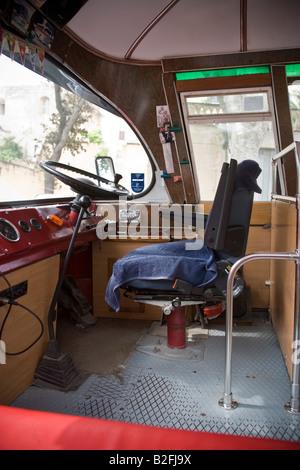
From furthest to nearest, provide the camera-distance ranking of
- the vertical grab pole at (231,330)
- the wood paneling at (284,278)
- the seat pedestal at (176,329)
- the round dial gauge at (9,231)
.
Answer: the seat pedestal at (176,329) < the wood paneling at (284,278) < the round dial gauge at (9,231) < the vertical grab pole at (231,330)

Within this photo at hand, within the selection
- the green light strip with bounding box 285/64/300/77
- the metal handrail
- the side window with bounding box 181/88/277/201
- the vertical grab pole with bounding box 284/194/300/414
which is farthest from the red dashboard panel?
the green light strip with bounding box 285/64/300/77

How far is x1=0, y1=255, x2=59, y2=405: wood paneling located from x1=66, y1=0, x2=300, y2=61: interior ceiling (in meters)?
1.73

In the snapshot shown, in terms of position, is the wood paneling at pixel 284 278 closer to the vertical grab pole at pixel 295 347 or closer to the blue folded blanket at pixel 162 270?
the vertical grab pole at pixel 295 347

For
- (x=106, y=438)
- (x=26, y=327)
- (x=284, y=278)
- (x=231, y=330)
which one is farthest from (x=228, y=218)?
(x=106, y=438)

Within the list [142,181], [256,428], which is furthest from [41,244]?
[142,181]

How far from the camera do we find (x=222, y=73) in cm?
307

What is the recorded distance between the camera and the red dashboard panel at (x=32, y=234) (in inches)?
62.1

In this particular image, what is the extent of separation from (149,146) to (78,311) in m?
1.63

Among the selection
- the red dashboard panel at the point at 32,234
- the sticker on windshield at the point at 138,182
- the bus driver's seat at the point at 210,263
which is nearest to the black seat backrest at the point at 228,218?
the bus driver's seat at the point at 210,263

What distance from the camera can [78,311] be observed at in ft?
8.59

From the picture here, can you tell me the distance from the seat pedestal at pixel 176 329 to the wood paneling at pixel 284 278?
56cm
